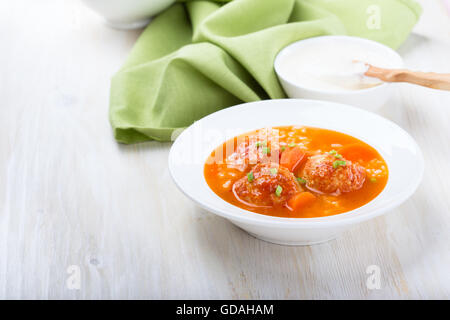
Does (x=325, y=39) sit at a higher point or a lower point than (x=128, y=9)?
higher

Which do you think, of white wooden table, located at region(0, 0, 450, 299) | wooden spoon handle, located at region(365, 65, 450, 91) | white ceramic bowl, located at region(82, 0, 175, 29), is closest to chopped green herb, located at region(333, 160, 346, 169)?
white wooden table, located at region(0, 0, 450, 299)

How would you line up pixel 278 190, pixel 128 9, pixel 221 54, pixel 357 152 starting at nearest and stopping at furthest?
pixel 278 190 < pixel 357 152 < pixel 221 54 < pixel 128 9

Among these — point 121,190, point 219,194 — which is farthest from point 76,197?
point 219,194

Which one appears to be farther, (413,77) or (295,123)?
(413,77)

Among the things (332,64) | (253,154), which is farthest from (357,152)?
(332,64)

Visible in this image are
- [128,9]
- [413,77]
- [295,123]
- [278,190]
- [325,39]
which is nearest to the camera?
[278,190]

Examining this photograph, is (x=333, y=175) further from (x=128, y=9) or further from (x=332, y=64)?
(x=128, y=9)
